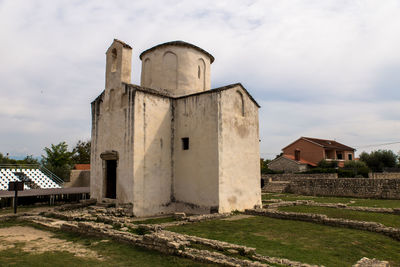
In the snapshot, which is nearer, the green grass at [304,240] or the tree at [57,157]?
the green grass at [304,240]

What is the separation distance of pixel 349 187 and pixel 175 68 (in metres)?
16.2

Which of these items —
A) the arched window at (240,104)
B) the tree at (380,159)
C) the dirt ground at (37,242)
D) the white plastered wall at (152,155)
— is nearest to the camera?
the dirt ground at (37,242)

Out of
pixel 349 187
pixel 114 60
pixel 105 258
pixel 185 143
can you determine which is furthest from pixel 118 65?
pixel 349 187

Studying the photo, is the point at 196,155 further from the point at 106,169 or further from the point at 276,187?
the point at 276,187

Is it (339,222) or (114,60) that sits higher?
(114,60)

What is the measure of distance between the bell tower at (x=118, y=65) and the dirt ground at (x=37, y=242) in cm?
786

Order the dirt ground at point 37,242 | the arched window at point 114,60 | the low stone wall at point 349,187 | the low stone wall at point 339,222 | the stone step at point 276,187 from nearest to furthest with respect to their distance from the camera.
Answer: the dirt ground at point 37,242 → the low stone wall at point 339,222 → the arched window at point 114,60 → the low stone wall at point 349,187 → the stone step at point 276,187

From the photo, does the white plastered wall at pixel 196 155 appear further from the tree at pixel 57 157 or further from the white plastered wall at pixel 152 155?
the tree at pixel 57 157

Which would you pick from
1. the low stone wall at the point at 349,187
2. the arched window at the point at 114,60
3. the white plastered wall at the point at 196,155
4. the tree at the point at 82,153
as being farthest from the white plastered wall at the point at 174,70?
the tree at the point at 82,153

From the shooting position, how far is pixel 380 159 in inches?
1538

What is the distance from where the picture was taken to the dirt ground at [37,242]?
7141 mm

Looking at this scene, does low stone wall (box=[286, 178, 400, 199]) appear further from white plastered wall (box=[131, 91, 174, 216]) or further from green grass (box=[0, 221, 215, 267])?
green grass (box=[0, 221, 215, 267])

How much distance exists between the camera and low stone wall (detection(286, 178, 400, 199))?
1959 cm

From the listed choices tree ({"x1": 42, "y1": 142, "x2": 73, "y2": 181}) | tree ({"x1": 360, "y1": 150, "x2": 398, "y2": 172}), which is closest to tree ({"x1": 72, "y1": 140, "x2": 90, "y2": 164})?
tree ({"x1": 42, "y1": 142, "x2": 73, "y2": 181})
